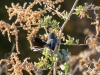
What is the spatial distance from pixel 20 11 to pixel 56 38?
16 cm

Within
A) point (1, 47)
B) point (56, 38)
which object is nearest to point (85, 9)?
point (56, 38)

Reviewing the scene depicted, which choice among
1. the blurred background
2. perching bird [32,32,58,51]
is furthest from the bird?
the blurred background

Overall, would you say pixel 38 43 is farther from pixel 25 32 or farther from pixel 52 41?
pixel 25 32

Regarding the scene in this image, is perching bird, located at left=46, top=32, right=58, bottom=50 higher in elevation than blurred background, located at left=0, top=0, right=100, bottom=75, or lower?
lower

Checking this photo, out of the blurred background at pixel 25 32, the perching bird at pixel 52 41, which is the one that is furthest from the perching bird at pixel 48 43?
the blurred background at pixel 25 32

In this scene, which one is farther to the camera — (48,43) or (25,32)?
(25,32)

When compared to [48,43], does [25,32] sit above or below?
above

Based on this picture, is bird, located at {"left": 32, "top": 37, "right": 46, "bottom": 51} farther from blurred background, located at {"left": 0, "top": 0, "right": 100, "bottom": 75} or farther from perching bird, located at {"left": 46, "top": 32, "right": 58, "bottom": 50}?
blurred background, located at {"left": 0, "top": 0, "right": 100, "bottom": 75}

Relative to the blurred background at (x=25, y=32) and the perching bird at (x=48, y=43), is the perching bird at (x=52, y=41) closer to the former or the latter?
the perching bird at (x=48, y=43)

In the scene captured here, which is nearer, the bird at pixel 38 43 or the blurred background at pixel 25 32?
the bird at pixel 38 43

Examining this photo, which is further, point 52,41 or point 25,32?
point 25,32

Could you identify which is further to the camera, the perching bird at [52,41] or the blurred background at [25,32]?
the blurred background at [25,32]

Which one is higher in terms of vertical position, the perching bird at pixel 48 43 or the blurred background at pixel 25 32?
the blurred background at pixel 25 32

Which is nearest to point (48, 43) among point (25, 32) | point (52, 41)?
point (52, 41)
